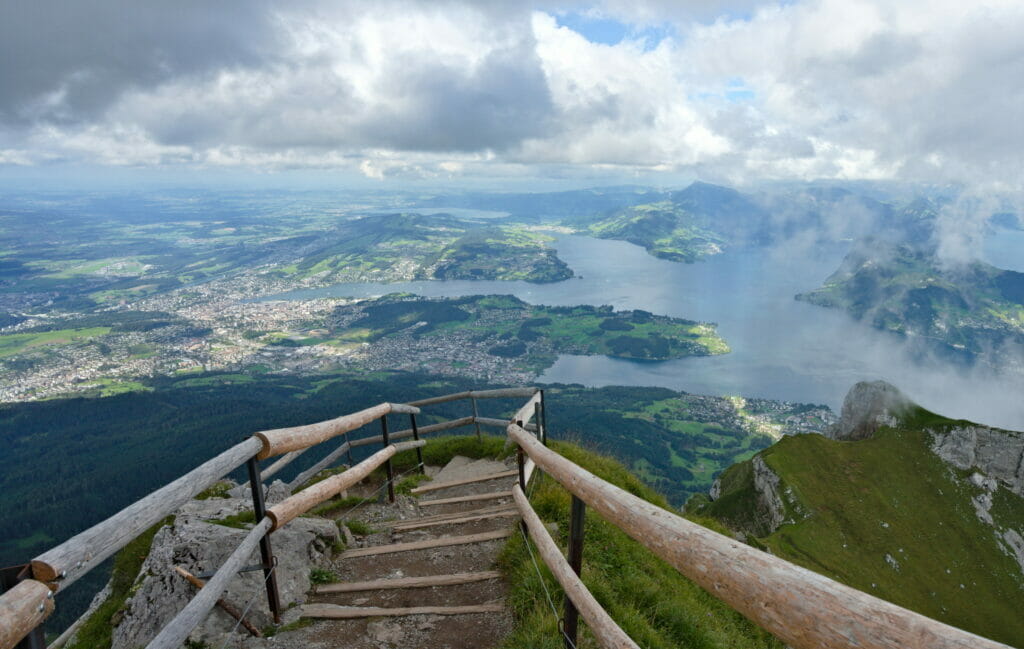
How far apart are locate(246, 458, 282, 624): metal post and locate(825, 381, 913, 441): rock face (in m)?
81.1

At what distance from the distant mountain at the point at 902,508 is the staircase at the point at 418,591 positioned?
147ft

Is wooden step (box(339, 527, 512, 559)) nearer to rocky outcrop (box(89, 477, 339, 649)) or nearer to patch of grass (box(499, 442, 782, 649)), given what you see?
rocky outcrop (box(89, 477, 339, 649))

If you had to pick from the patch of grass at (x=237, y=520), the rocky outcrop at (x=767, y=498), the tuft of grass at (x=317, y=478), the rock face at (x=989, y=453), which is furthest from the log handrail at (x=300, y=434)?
the rock face at (x=989, y=453)

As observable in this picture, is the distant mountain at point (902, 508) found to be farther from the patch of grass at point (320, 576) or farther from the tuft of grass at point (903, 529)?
the patch of grass at point (320, 576)

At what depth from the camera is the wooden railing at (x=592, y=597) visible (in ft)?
4.87

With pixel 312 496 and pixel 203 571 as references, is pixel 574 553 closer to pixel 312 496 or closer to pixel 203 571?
pixel 312 496

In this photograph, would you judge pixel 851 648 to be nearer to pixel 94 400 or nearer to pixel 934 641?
pixel 934 641

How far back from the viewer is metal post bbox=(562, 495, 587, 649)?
11.6ft

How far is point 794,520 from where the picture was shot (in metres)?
50.9

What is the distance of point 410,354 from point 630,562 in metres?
170

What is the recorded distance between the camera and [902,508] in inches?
2205

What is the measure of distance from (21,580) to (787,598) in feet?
10.7

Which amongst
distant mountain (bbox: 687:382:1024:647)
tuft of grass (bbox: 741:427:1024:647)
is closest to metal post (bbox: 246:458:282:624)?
tuft of grass (bbox: 741:427:1024:647)

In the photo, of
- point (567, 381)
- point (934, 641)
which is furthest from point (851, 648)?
point (567, 381)
